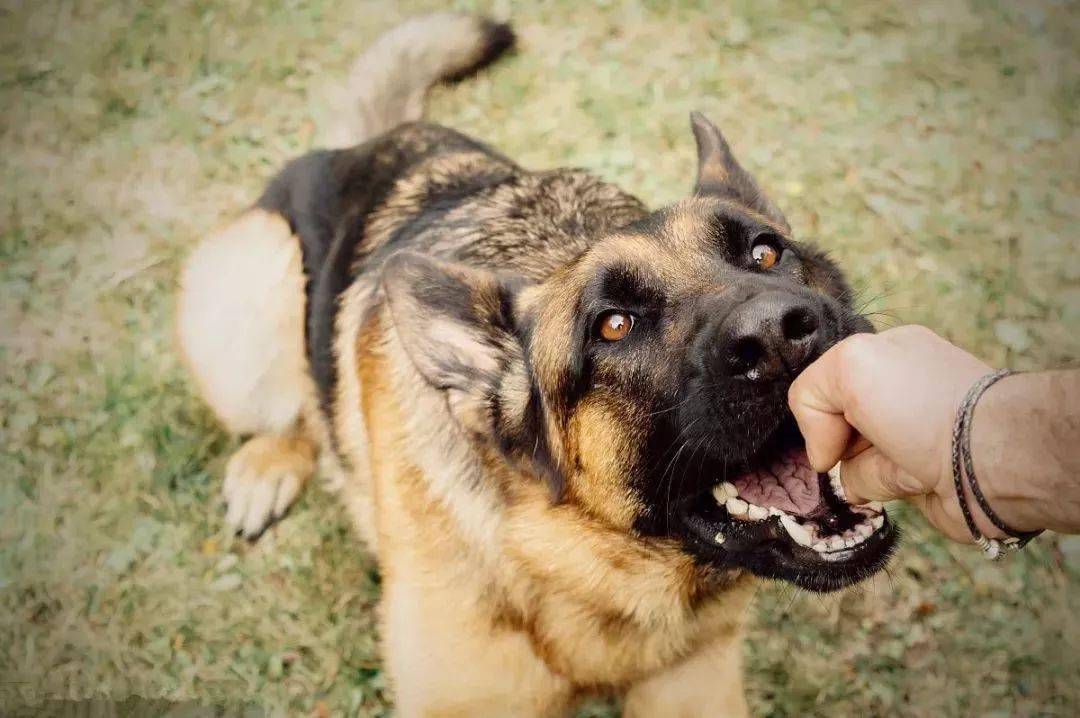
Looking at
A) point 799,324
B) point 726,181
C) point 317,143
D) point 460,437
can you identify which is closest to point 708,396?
point 799,324

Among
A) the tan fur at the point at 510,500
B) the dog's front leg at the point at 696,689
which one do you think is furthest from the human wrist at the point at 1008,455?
the dog's front leg at the point at 696,689

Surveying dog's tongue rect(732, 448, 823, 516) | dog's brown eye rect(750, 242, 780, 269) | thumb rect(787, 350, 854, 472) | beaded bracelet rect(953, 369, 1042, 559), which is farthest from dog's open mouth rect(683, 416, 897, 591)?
dog's brown eye rect(750, 242, 780, 269)

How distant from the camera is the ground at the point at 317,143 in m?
3.65

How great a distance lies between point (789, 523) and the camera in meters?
2.26

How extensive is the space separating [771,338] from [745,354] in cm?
8

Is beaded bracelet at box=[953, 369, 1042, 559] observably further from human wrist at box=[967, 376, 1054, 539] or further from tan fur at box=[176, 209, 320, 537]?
tan fur at box=[176, 209, 320, 537]

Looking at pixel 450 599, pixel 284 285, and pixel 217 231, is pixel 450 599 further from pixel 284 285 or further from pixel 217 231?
pixel 217 231

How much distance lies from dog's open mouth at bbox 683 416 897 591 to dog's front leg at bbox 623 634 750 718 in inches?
32.4

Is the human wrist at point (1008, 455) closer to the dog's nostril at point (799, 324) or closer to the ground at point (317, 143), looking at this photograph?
the dog's nostril at point (799, 324)

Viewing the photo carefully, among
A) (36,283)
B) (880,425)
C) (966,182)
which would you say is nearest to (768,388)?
(880,425)

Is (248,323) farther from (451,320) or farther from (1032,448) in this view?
(1032,448)

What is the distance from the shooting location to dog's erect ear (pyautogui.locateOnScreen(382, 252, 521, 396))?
7.93 ft

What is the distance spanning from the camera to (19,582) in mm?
3797

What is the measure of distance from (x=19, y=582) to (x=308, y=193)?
223 cm
